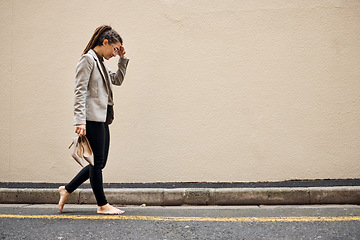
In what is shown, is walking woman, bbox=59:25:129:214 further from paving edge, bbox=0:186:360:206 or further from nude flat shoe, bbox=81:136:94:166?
paving edge, bbox=0:186:360:206

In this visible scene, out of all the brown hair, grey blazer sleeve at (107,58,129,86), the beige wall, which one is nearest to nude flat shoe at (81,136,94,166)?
grey blazer sleeve at (107,58,129,86)

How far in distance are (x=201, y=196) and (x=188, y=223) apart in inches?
32.1

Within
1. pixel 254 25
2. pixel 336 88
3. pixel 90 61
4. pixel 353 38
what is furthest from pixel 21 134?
pixel 353 38

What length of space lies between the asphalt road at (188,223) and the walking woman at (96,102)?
0.30m

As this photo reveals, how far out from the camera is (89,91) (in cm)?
312

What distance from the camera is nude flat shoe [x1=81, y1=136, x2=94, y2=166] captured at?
295cm

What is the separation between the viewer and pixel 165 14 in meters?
4.80

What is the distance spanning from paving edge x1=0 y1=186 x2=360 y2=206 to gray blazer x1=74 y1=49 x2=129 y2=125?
48.5 inches

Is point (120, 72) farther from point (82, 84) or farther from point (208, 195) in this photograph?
point (208, 195)

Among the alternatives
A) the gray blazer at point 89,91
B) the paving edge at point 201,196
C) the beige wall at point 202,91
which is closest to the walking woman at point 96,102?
the gray blazer at point 89,91

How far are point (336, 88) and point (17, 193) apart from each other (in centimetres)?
462

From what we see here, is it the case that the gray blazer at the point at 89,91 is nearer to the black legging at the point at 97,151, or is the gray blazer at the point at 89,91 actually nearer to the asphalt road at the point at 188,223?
the black legging at the point at 97,151

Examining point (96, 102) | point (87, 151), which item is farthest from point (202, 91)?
point (87, 151)

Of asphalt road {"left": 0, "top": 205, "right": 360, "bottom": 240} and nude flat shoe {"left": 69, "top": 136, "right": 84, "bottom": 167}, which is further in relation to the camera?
nude flat shoe {"left": 69, "top": 136, "right": 84, "bottom": 167}
